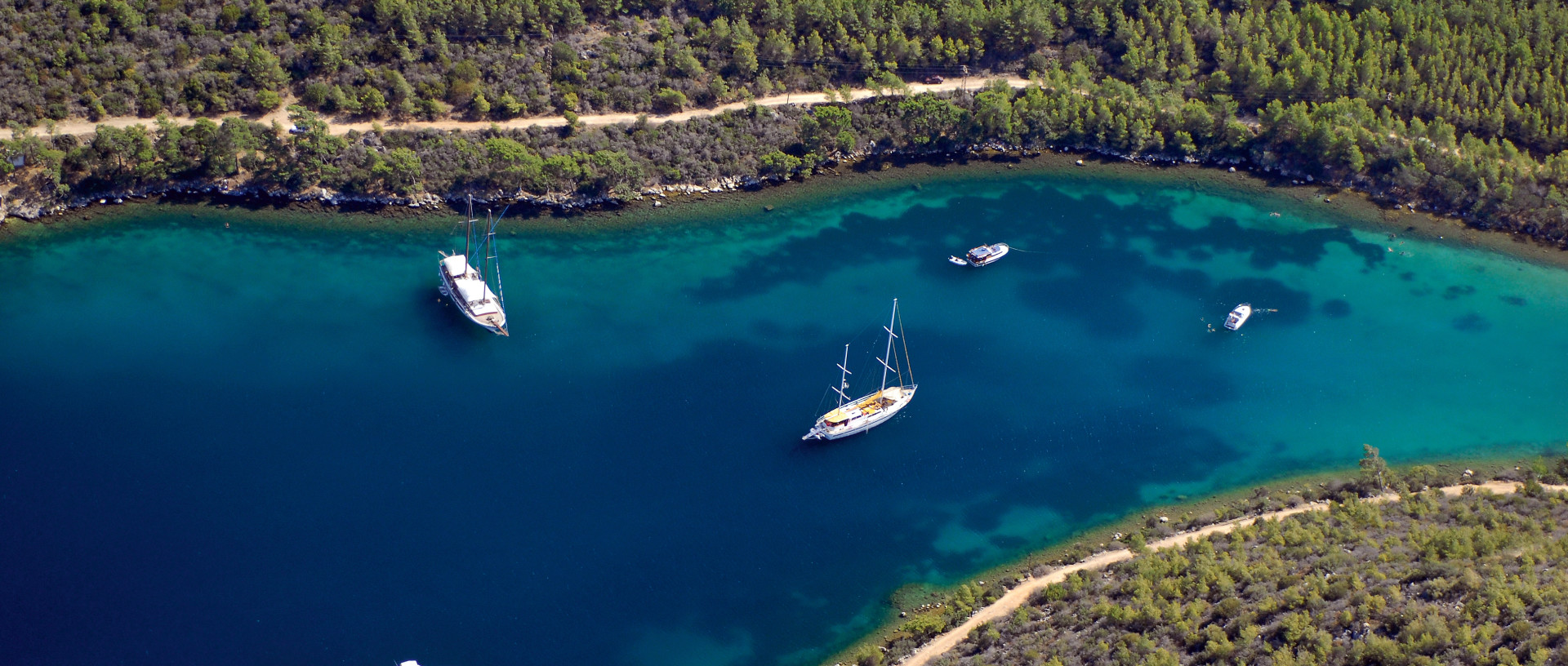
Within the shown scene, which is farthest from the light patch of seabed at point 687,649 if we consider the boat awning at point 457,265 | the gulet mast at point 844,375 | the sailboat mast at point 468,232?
the sailboat mast at point 468,232

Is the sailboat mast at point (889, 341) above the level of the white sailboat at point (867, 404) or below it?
above

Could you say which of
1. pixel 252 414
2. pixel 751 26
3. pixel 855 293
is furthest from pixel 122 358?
pixel 751 26

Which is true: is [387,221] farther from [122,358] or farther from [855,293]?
[855,293]

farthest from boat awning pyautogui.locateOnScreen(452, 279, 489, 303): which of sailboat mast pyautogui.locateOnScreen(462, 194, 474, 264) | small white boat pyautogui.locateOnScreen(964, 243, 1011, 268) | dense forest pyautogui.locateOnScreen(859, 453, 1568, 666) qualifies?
dense forest pyautogui.locateOnScreen(859, 453, 1568, 666)

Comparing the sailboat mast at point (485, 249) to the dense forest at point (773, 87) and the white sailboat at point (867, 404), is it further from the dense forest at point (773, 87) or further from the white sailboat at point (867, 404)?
the white sailboat at point (867, 404)

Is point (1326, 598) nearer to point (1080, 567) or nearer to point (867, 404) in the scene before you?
point (1080, 567)

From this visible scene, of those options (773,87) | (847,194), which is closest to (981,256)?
(847,194)
